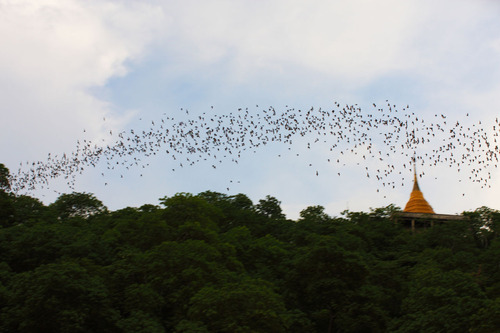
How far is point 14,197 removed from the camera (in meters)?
49.4

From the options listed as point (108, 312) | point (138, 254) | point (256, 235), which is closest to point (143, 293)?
point (108, 312)

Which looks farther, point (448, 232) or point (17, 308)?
point (448, 232)

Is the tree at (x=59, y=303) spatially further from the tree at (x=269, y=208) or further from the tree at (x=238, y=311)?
the tree at (x=269, y=208)

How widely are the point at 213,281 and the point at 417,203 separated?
53015 millimetres

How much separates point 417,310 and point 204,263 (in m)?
10.9

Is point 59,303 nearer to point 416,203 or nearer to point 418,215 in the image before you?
point 418,215

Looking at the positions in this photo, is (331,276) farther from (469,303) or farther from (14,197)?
(14,197)

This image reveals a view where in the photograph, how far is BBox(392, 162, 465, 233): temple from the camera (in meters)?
67.3

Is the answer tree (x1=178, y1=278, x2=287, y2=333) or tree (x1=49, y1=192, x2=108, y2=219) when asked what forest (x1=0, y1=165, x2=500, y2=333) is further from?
tree (x1=49, y1=192, x2=108, y2=219)

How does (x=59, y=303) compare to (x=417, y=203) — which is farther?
(x=417, y=203)

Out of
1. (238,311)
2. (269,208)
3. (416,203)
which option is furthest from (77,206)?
(416,203)

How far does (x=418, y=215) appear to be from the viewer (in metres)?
68.9

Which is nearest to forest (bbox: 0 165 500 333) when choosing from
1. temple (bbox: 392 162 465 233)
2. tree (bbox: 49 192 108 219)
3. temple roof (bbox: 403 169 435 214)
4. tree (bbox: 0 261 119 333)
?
tree (bbox: 0 261 119 333)

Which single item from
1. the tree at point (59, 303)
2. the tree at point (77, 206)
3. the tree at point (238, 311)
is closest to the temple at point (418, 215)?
the tree at point (77, 206)
